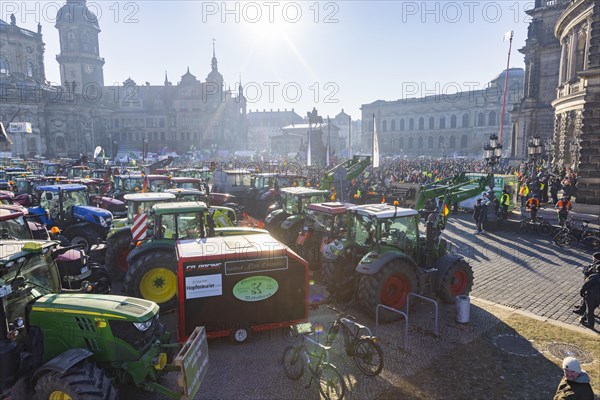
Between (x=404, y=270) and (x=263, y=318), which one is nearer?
(x=263, y=318)

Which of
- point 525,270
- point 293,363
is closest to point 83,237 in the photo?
point 293,363

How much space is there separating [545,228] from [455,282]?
32.0 feet

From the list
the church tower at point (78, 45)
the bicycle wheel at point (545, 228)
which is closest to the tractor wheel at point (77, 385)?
the bicycle wheel at point (545, 228)

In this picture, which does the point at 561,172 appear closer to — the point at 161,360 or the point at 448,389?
the point at 448,389

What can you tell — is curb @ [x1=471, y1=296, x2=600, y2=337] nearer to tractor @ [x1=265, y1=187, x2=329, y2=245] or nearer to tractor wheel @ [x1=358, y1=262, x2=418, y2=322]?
tractor wheel @ [x1=358, y1=262, x2=418, y2=322]

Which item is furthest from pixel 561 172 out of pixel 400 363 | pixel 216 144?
pixel 216 144

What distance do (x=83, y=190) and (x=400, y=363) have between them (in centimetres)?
1302

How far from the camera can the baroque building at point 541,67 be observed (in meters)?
39.7

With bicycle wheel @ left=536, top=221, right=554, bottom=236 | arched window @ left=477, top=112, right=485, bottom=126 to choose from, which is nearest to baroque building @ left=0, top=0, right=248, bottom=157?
bicycle wheel @ left=536, top=221, right=554, bottom=236

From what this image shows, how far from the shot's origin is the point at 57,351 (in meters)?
5.16

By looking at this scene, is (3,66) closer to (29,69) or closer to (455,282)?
(29,69)

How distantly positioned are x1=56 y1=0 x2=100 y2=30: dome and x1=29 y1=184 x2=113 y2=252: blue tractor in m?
72.2

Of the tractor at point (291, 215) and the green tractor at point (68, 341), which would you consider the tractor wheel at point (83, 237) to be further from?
the green tractor at point (68, 341)

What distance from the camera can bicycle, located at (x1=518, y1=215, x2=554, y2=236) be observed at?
640 inches
